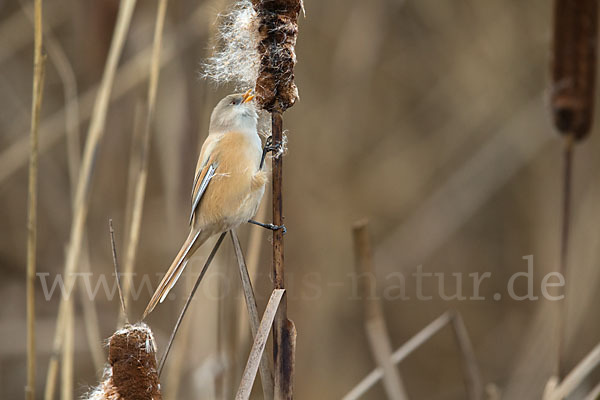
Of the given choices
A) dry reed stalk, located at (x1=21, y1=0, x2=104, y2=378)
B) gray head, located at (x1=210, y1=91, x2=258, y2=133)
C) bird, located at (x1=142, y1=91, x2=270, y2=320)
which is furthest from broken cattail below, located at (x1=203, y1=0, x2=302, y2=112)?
dry reed stalk, located at (x1=21, y1=0, x2=104, y2=378)

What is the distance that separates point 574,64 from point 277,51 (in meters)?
0.69

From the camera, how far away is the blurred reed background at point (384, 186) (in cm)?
290

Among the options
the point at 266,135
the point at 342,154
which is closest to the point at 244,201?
the point at 266,135

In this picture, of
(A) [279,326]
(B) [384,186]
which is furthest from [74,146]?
(B) [384,186]

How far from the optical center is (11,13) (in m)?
3.11

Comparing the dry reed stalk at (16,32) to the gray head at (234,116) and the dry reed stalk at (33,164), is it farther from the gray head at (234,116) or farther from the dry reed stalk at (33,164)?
the dry reed stalk at (33,164)

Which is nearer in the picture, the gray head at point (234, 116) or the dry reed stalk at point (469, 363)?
the dry reed stalk at point (469, 363)

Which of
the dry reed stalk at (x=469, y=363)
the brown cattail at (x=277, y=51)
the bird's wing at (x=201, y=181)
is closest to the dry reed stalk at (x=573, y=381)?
the dry reed stalk at (x=469, y=363)

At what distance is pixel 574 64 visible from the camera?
1418 millimetres

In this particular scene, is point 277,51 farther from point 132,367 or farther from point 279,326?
point 132,367

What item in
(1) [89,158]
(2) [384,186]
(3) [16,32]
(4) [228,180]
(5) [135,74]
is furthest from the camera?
(2) [384,186]

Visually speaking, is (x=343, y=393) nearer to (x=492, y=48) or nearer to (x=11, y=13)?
(x=492, y=48)

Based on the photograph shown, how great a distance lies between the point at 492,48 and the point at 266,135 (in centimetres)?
163

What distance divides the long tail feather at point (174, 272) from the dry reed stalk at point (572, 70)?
85cm
